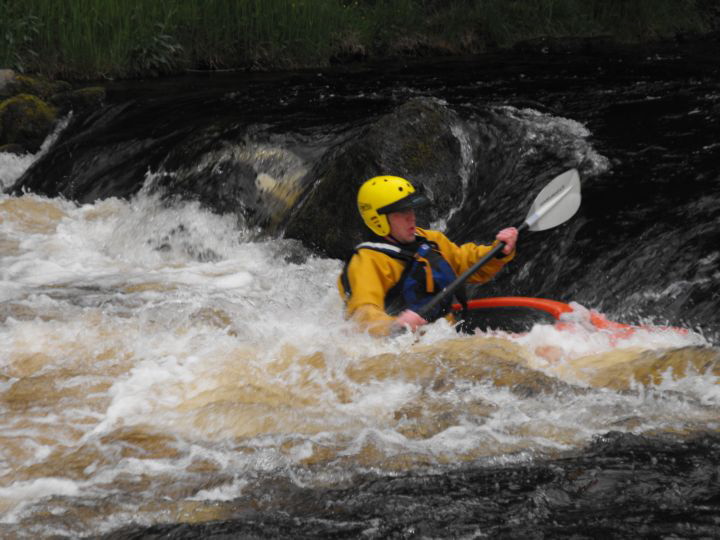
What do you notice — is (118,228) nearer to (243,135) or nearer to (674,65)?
(243,135)

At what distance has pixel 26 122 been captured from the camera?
10.2 meters

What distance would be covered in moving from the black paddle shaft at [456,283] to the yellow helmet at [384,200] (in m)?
0.43

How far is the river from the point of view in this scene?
10.1ft

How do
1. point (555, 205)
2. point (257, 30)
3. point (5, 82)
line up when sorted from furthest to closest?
point (257, 30)
point (5, 82)
point (555, 205)

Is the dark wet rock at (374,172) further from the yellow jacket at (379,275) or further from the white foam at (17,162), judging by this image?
the white foam at (17,162)

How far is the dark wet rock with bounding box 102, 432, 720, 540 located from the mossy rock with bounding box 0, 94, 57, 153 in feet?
26.1

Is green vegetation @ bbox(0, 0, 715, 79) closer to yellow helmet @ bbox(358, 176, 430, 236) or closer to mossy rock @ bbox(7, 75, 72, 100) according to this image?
mossy rock @ bbox(7, 75, 72, 100)

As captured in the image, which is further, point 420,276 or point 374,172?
point 374,172

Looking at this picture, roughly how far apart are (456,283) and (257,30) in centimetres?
919

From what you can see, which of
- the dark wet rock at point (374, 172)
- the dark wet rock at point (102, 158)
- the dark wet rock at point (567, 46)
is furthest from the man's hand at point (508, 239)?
the dark wet rock at point (567, 46)

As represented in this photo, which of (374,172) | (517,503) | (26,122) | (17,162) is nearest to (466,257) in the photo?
(374,172)

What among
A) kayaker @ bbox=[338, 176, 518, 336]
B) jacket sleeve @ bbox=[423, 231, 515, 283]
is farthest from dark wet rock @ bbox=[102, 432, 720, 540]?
jacket sleeve @ bbox=[423, 231, 515, 283]

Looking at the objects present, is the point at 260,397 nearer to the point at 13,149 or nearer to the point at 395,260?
the point at 395,260

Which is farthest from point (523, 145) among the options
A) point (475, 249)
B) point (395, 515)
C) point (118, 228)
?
point (395, 515)
